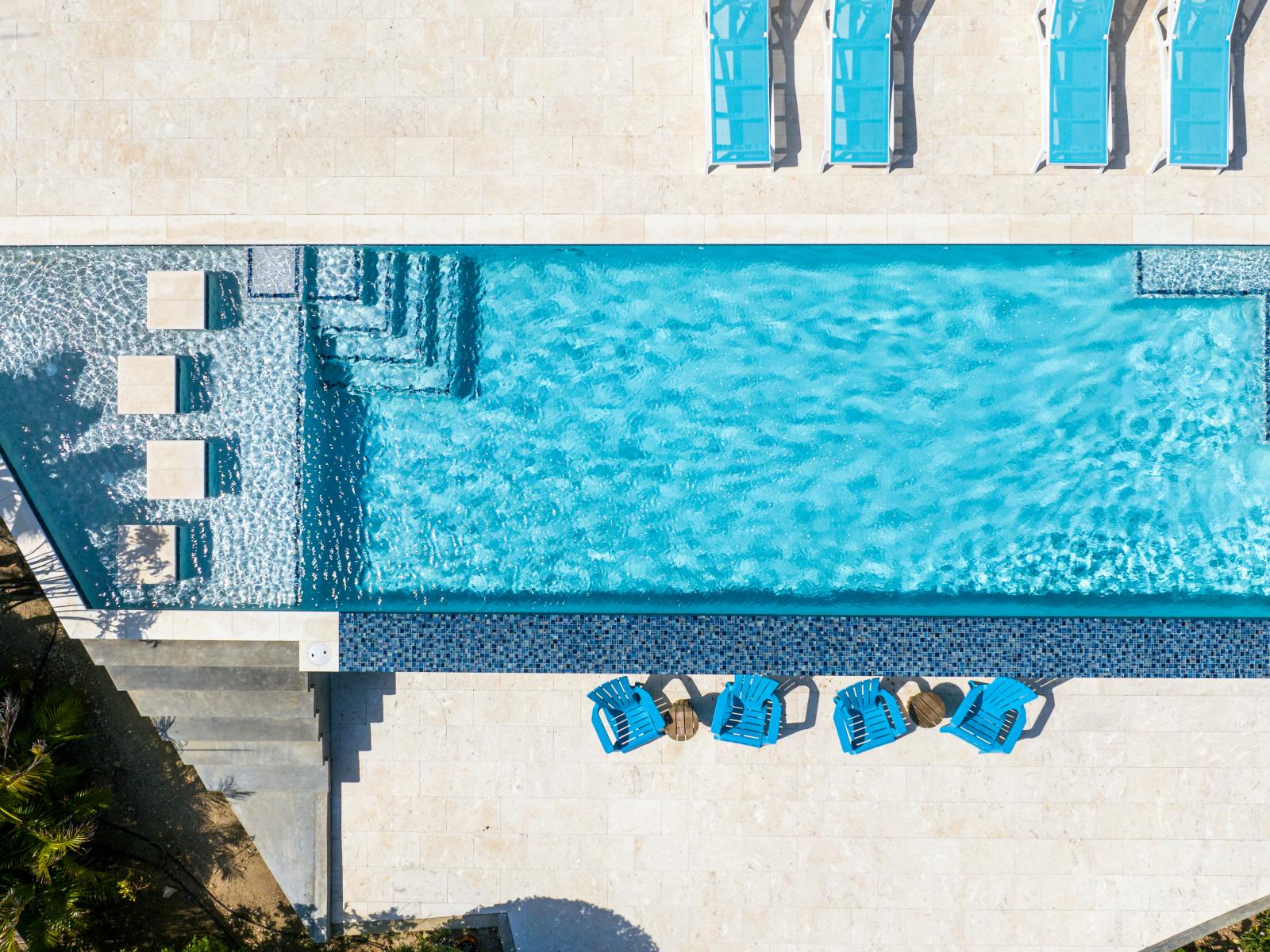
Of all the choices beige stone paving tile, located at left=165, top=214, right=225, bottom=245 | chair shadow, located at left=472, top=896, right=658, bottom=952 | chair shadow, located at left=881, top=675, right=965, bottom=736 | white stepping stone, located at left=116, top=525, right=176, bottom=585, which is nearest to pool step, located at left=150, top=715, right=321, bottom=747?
white stepping stone, located at left=116, top=525, right=176, bottom=585

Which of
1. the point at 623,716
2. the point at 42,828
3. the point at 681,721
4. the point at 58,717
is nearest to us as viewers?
the point at 42,828

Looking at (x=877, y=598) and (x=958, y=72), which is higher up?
(x=958, y=72)

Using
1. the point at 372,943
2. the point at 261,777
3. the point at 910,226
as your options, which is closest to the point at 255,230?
the point at 261,777

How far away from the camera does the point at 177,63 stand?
346 inches

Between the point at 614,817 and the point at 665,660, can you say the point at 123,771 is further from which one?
the point at 665,660

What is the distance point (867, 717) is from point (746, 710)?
54.7 inches

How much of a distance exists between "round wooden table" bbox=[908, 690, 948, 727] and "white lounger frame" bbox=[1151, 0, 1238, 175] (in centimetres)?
639

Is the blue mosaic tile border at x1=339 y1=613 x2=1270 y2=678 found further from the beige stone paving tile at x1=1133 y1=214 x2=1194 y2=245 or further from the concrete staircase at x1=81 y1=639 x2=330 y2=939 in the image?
the beige stone paving tile at x1=1133 y1=214 x2=1194 y2=245

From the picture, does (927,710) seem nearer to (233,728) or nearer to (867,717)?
(867,717)

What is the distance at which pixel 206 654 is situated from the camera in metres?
8.69

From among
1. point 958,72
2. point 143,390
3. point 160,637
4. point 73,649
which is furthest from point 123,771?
point 958,72

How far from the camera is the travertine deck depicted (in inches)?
339

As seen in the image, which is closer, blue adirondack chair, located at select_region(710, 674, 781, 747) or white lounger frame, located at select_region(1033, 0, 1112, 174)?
white lounger frame, located at select_region(1033, 0, 1112, 174)

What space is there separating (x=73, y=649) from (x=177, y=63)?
7.04 m
